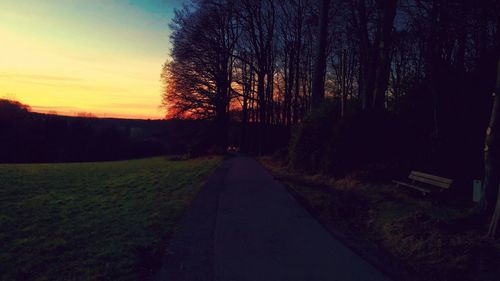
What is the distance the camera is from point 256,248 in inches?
262

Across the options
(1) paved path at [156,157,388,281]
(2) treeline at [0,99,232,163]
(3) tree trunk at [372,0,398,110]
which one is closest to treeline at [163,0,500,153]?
(3) tree trunk at [372,0,398,110]

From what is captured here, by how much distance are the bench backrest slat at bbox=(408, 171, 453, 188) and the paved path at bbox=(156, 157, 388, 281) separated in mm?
3968

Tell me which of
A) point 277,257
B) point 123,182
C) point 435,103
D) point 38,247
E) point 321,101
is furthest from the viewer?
point 321,101

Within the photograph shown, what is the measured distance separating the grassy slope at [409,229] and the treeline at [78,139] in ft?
87.1

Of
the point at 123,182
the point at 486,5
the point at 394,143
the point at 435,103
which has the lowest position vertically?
the point at 123,182

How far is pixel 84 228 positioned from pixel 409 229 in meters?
6.91

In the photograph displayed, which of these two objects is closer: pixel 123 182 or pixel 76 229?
pixel 76 229

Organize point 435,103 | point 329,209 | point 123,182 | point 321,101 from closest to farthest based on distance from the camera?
point 329,209 → point 435,103 → point 123,182 → point 321,101

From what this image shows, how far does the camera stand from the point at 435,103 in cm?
1238

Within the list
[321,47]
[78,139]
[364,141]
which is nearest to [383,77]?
[364,141]

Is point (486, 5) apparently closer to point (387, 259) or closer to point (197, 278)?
point (387, 259)

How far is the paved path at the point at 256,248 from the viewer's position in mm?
5461

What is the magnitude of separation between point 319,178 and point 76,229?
32.7 feet

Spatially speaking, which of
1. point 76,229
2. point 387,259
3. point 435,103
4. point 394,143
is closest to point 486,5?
point 435,103
